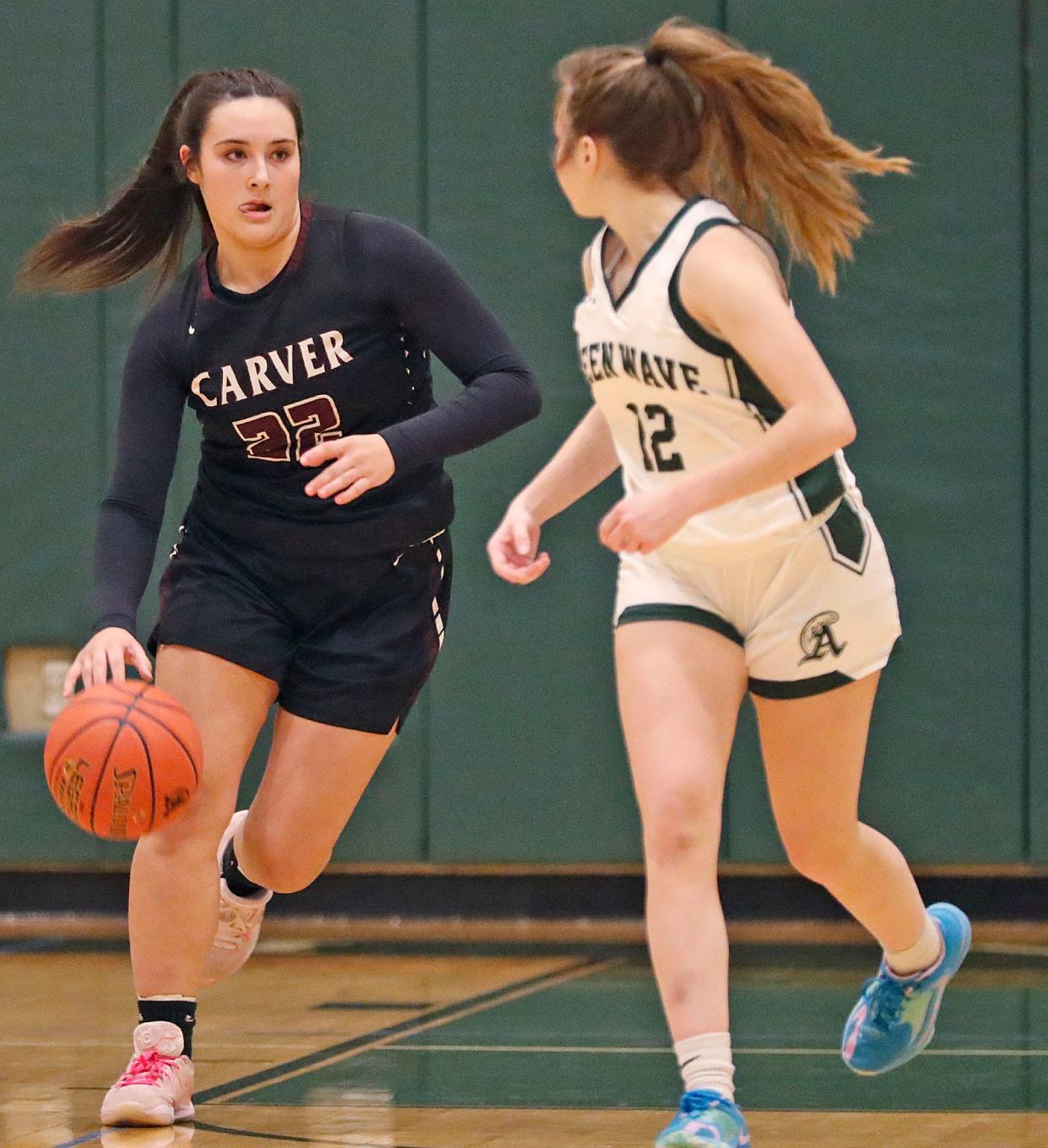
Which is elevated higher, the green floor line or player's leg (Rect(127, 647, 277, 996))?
player's leg (Rect(127, 647, 277, 996))

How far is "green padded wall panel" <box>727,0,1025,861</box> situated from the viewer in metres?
6.16

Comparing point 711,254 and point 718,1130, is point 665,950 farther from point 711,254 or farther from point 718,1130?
point 711,254

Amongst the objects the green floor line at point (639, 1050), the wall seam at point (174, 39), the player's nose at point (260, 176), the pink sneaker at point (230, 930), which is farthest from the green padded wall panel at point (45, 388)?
the player's nose at point (260, 176)

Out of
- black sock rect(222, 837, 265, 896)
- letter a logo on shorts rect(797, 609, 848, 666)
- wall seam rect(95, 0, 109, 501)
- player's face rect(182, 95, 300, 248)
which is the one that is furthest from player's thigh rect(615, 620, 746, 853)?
wall seam rect(95, 0, 109, 501)

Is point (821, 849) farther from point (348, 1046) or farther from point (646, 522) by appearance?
point (348, 1046)

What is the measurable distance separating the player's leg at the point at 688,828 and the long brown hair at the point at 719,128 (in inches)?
26.2

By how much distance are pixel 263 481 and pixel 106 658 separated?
1.68 ft

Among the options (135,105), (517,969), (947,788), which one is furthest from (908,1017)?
(135,105)

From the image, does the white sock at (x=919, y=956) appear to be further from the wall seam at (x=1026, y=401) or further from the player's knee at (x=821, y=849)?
the wall seam at (x=1026, y=401)

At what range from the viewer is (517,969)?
5.54 m

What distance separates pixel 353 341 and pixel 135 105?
10.5 ft

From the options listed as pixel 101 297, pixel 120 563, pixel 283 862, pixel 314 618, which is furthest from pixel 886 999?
pixel 101 297

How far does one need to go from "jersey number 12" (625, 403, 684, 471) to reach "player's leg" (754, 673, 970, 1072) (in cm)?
41

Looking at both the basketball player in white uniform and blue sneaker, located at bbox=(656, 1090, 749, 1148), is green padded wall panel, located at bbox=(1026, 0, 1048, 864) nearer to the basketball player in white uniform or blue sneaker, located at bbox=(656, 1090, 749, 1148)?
the basketball player in white uniform
